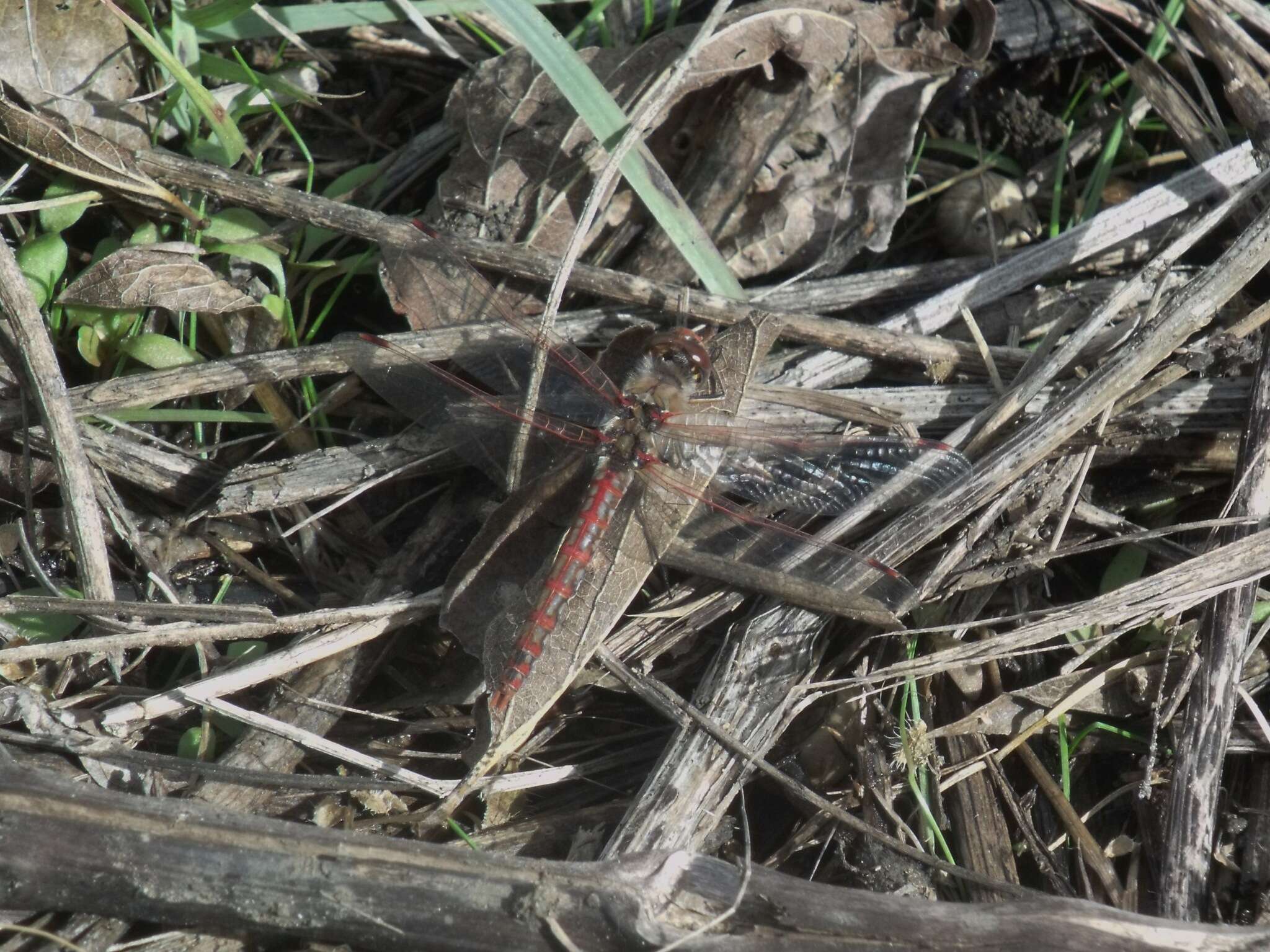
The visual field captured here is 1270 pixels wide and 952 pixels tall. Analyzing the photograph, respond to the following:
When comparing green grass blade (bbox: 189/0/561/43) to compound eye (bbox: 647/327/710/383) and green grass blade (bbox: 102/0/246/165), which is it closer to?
green grass blade (bbox: 102/0/246/165)

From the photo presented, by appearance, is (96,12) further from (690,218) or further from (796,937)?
(796,937)

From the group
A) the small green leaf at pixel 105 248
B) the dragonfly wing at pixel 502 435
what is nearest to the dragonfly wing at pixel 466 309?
the dragonfly wing at pixel 502 435

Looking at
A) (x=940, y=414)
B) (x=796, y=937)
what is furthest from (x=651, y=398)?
(x=796, y=937)

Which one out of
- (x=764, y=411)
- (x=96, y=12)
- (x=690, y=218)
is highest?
(x=96, y=12)

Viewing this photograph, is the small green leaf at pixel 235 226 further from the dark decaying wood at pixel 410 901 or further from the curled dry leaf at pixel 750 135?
the dark decaying wood at pixel 410 901

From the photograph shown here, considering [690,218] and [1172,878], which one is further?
[690,218]

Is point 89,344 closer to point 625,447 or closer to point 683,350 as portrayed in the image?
point 625,447
